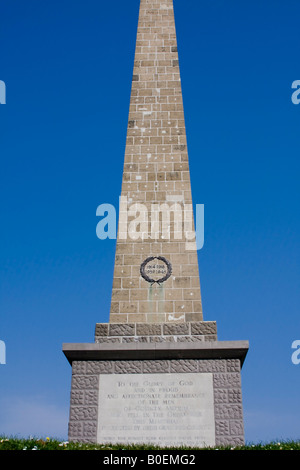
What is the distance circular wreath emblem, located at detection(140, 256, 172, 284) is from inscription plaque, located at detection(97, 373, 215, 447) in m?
2.19

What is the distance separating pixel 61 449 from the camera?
845 cm

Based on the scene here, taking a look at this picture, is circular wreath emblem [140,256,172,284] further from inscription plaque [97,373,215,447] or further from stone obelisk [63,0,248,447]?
inscription plaque [97,373,215,447]

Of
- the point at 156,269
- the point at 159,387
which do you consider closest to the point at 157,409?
the point at 159,387

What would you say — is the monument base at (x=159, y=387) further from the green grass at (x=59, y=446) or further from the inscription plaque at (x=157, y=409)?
the green grass at (x=59, y=446)

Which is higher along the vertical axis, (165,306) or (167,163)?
(167,163)

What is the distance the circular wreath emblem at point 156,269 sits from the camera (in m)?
11.8

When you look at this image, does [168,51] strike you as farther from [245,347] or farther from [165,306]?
[245,347]

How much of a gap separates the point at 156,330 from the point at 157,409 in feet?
5.30

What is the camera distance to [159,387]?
1045 centimetres

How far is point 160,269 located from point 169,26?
7071 mm

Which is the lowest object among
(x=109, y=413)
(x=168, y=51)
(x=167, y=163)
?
(x=109, y=413)

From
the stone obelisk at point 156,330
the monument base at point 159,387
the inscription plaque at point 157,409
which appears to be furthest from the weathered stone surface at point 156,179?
the inscription plaque at point 157,409

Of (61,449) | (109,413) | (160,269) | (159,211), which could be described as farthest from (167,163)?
(61,449)

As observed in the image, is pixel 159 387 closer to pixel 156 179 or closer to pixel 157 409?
pixel 157 409
